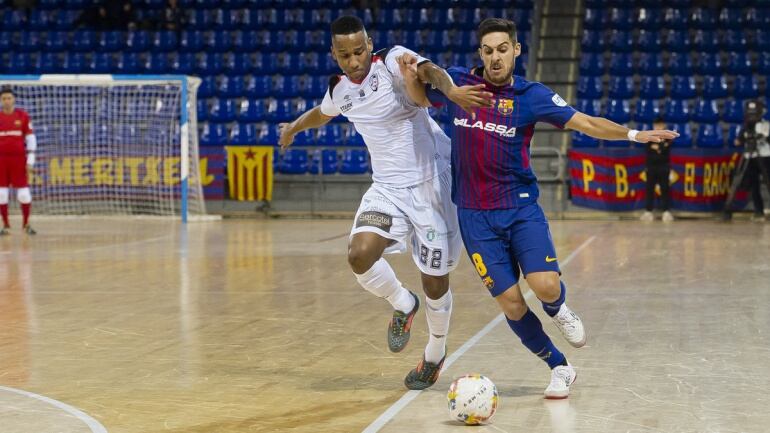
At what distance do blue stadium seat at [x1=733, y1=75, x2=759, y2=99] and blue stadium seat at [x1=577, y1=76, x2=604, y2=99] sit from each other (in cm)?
276

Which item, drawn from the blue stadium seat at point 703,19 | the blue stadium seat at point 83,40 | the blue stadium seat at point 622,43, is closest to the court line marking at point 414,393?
the blue stadium seat at point 622,43

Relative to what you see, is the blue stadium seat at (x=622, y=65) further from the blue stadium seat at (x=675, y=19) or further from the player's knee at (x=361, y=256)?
the player's knee at (x=361, y=256)

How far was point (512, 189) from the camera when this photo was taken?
6.34m

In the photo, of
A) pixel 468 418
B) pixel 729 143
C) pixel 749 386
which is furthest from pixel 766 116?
pixel 468 418

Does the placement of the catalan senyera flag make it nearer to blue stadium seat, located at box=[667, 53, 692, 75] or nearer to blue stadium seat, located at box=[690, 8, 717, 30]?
blue stadium seat, located at box=[667, 53, 692, 75]

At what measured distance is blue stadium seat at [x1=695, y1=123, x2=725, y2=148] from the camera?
22.6 metres

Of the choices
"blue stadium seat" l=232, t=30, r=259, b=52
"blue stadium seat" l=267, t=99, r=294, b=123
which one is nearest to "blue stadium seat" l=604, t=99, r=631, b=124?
"blue stadium seat" l=267, t=99, r=294, b=123

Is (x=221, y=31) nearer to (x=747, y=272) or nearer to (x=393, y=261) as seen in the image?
(x=393, y=261)

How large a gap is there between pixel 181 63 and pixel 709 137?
11.9m

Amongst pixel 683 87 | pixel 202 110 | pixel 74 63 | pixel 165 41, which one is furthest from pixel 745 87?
pixel 74 63

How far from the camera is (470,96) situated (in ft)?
19.4

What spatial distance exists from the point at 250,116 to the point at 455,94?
19.4 metres

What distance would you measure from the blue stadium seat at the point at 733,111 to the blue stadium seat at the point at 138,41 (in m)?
13.3

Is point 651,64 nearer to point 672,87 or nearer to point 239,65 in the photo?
point 672,87
